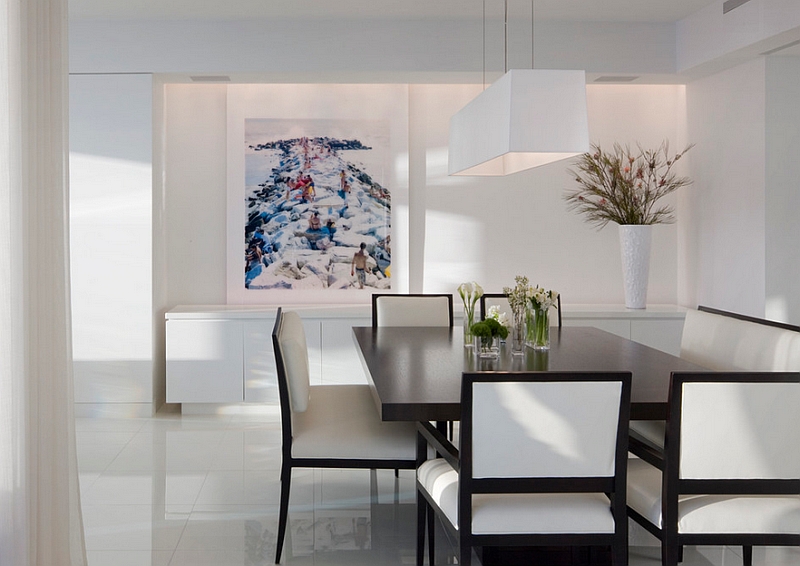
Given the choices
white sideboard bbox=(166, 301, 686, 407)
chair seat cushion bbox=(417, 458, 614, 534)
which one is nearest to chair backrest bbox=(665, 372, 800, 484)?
chair seat cushion bbox=(417, 458, 614, 534)

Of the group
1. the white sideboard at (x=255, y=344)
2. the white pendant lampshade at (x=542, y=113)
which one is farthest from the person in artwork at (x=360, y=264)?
the white pendant lampshade at (x=542, y=113)

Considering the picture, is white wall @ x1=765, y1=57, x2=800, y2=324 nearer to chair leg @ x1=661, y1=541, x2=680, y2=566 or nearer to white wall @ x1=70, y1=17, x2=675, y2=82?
white wall @ x1=70, y1=17, x2=675, y2=82

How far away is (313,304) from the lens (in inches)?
263

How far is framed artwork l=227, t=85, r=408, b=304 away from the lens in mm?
6598

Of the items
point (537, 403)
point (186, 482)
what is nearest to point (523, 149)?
point (537, 403)

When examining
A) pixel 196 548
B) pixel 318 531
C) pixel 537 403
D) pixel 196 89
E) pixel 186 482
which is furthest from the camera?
pixel 196 89

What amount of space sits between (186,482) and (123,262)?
2081mm

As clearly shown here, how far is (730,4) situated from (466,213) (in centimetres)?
247

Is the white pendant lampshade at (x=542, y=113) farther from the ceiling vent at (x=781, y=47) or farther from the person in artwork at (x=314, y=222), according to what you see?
the person in artwork at (x=314, y=222)

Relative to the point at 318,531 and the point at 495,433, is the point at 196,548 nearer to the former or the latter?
the point at 318,531

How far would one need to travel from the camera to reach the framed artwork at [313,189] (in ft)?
21.6

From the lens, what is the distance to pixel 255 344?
6.12 meters

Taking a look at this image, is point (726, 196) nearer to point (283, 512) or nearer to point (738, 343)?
point (738, 343)

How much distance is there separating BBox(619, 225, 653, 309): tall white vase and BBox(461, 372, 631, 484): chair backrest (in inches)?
150
